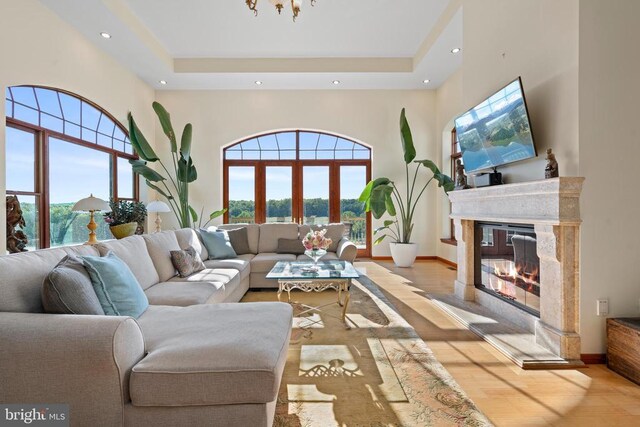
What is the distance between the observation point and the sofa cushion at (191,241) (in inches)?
154

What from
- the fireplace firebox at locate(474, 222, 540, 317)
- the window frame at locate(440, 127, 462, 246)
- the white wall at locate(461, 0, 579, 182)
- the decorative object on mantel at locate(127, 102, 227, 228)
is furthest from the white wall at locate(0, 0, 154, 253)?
the window frame at locate(440, 127, 462, 246)

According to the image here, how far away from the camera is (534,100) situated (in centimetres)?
279

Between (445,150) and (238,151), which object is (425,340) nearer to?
(445,150)

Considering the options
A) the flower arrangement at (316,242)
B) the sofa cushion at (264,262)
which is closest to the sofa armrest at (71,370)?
the flower arrangement at (316,242)

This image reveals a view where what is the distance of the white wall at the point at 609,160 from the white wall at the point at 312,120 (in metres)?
4.31

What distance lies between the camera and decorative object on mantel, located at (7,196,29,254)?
3.45 metres

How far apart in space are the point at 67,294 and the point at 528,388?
264 cm

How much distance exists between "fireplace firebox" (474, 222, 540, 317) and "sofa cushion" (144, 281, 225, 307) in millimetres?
2715

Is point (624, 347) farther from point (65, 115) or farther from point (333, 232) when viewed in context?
point (65, 115)

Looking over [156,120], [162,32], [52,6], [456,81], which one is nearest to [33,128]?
[52,6]

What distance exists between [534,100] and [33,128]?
5254 millimetres

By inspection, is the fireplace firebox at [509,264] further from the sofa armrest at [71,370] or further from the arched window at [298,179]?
the arched window at [298,179]

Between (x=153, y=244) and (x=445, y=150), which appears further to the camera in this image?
(x=445, y=150)

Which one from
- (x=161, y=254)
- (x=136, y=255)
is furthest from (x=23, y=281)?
(x=161, y=254)
